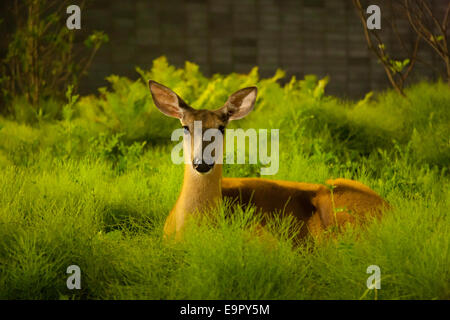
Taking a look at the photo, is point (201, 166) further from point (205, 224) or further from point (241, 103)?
point (241, 103)

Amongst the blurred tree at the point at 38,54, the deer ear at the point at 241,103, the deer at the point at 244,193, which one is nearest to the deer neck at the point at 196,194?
the deer at the point at 244,193

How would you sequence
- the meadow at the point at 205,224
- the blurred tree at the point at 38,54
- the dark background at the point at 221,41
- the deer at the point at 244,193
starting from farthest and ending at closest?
the dark background at the point at 221,41 < the blurred tree at the point at 38,54 < the deer at the point at 244,193 < the meadow at the point at 205,224

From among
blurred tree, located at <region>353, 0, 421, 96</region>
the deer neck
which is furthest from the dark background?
the deer neck

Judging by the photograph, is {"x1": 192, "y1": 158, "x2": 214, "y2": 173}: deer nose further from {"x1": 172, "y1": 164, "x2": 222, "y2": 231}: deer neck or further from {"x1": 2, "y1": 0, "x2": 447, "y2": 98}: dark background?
{"x1": 2, "y1": 0, "x2": 447, "y2": 98}: dark background

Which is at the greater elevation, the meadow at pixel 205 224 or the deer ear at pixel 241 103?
the deer ear at pixel 241 103

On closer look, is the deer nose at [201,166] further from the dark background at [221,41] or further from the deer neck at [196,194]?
the dark background at [221,41]

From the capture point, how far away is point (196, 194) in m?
2.56

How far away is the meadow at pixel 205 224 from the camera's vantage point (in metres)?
2.16

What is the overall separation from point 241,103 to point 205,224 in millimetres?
589

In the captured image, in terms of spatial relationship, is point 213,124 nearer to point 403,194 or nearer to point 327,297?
point 327,297

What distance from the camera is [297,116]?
4.53m
